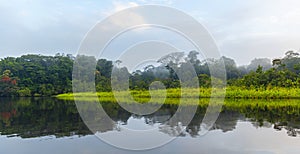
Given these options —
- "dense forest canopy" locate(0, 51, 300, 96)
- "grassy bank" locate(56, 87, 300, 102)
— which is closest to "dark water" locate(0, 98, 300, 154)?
"dense forest canopy" locate(0, 51, 300, 96)

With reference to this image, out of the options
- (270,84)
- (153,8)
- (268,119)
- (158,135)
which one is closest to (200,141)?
(158,135)

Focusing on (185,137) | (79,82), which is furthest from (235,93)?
(185,137)

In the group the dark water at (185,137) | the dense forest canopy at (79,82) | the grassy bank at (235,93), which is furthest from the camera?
the dense forest canopy at (79,82)

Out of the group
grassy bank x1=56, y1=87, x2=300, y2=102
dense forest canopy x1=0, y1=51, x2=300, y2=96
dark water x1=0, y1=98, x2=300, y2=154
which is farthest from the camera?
dense forest canopy x1=0, y1=51, x2=300, y2=96

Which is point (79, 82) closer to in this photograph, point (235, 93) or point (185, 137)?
point (235, 93)

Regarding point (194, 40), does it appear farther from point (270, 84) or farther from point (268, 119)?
point (270, 84)

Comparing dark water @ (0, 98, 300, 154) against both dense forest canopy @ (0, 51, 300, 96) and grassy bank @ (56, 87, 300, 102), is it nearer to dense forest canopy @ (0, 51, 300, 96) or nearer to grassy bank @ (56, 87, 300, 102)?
dense forest canopy @ (0, 51, 300, 96)

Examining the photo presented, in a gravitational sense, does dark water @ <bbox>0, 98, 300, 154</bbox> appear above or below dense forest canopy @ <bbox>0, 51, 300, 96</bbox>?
below

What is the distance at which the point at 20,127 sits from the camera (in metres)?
8.04

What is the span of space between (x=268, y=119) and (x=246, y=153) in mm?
4074

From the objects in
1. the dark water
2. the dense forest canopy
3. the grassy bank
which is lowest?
the dark water

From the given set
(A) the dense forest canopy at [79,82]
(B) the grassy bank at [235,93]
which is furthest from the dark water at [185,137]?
(B) the grassy bank at [235,93]

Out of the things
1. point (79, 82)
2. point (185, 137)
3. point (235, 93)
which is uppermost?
point (79, 82)

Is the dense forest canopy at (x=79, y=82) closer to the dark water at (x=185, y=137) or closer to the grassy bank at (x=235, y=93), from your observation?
the grassy bank at (x=235, y=93)
